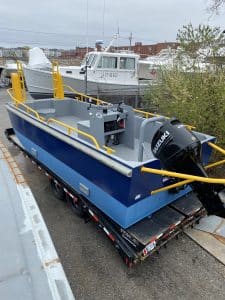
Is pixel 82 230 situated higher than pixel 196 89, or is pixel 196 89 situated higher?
pixel 196 89

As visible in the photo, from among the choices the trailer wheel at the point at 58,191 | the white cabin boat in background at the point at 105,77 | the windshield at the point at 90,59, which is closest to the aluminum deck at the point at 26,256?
the trailer wheel at the point at 58,191

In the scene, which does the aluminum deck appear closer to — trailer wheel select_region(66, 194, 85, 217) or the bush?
trailer wheel select_region(66, 194, 85, 217)

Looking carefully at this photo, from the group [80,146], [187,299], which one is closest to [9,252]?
[80,146]

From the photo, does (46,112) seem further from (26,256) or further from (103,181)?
(26,256)

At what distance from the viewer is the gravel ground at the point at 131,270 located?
8.80 feet

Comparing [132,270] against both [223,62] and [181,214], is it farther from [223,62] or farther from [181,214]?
[223,62]

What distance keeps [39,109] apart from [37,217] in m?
4.22

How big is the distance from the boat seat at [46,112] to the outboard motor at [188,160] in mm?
3860

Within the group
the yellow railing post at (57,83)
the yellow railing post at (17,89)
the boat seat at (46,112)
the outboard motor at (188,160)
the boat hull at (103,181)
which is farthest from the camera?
the yellow railing post at (57,83)

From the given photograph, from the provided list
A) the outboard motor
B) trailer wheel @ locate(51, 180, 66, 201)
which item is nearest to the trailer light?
the outboard motor

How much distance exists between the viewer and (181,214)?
3248mm

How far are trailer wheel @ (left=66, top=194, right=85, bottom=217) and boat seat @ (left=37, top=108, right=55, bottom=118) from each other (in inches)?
89.1

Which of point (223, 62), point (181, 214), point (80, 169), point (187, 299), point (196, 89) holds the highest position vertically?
point (223, 62)

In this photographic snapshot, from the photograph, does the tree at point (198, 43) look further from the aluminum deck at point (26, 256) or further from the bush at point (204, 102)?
the aluminum deck at point (26, 256)
